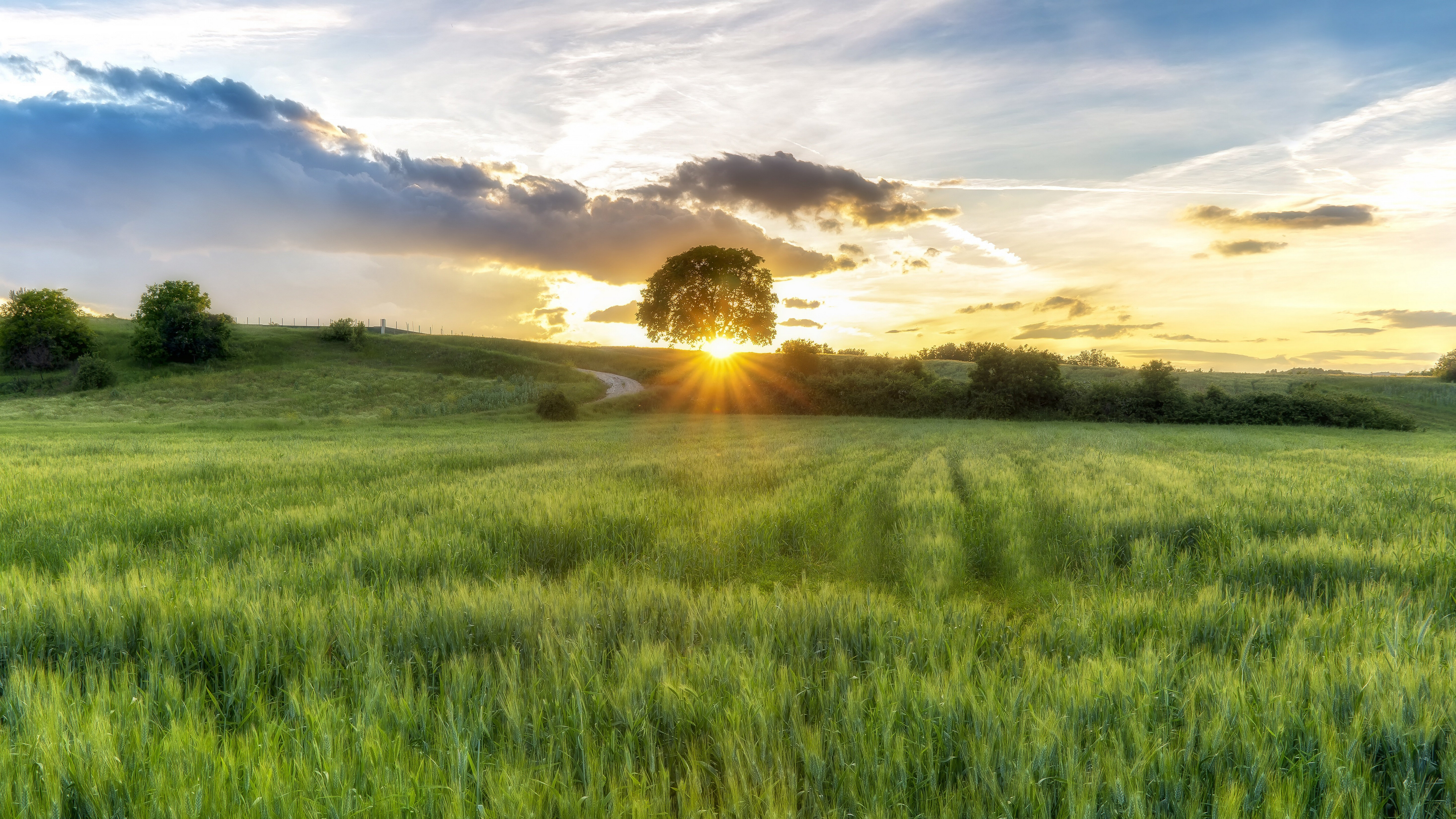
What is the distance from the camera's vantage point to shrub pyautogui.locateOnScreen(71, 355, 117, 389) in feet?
184

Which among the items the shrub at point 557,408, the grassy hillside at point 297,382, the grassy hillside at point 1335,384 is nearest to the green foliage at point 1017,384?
the grassy hillside at point 1335,384

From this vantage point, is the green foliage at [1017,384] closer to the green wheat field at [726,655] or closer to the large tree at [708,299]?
the large tree at [708,299]

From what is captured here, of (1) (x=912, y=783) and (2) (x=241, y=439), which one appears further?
(2) (x=241, y=439)

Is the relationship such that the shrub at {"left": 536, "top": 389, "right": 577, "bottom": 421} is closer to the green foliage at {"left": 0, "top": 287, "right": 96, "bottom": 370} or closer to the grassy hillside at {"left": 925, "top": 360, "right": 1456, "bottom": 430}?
the grassy hillside at {"left": 925, "top": 360, "right": 1456, "bottom": 430}

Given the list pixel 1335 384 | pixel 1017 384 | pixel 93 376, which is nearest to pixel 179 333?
pixel 93 376

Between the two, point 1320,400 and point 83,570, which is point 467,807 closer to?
point 83,570

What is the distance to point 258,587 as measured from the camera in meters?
4.30

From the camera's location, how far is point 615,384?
64250 mm

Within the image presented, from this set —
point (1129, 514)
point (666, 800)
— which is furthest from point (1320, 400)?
point (666, 800)

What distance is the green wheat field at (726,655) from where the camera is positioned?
209 cm

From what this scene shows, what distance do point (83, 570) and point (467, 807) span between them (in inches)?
205

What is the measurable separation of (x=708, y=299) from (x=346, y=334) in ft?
159

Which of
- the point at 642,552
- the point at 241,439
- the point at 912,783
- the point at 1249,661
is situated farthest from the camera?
the point at 241,439

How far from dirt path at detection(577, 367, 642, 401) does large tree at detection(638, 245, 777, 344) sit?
5.88 meters
